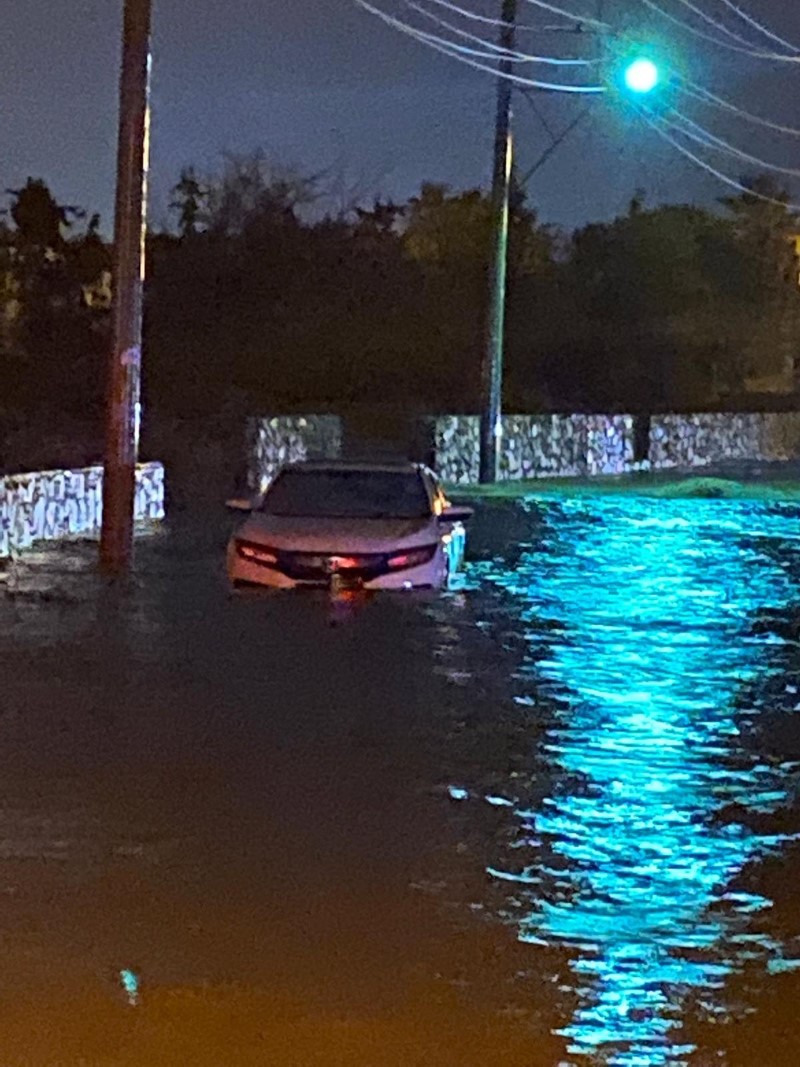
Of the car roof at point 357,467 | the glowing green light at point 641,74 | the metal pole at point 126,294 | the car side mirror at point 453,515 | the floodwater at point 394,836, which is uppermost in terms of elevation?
the glowing green light at point 641,74

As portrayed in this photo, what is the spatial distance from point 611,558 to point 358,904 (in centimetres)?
1787

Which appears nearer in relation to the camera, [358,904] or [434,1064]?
[434,1064]

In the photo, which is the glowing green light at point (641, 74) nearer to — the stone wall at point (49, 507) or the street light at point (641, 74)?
the street light at point (641, 74)

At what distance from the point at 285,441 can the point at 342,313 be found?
598 inches

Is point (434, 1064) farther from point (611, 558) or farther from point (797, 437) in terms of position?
point (797, 437)

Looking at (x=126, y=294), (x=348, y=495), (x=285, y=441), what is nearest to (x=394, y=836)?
(x=348, y=495)

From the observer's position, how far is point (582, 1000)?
752 centimetres

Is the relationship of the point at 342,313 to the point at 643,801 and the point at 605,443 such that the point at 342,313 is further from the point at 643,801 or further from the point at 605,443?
the point at 643,801

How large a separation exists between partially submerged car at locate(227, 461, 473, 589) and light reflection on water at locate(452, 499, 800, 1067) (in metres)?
1.12

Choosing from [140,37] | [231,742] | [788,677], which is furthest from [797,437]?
[231,742]

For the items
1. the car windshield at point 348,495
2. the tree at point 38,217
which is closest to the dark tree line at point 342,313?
the tree at point 38,217

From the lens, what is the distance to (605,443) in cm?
5291

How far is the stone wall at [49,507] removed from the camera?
1000 inches

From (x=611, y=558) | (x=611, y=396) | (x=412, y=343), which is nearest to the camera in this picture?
(x=611, y=558)
